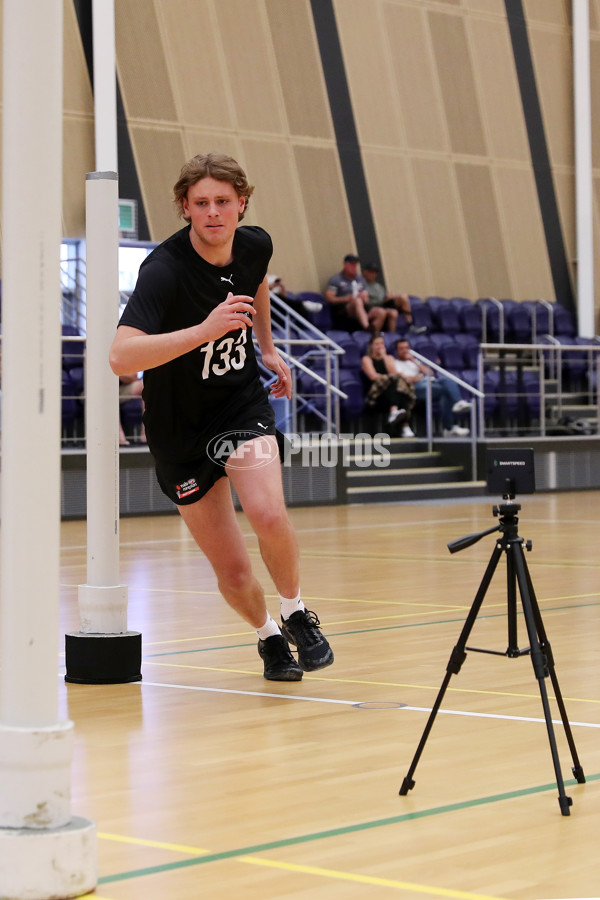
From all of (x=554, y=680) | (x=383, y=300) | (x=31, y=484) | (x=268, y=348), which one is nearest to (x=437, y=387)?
(x=383, y=300)

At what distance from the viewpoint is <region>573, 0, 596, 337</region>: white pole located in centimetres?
2045

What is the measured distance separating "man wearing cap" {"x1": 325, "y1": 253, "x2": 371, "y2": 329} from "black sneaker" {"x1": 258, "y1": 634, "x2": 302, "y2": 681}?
40.2ft

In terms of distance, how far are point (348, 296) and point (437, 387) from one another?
1639mm

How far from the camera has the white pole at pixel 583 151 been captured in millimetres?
20453

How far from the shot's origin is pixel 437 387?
16.1m

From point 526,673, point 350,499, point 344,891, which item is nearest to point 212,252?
point 526,673

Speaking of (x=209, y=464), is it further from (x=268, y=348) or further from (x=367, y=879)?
(x=367, y=879)

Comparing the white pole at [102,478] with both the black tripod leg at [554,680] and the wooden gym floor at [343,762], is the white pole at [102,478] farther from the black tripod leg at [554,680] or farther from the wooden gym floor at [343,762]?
the black tripod leg at [554,680]

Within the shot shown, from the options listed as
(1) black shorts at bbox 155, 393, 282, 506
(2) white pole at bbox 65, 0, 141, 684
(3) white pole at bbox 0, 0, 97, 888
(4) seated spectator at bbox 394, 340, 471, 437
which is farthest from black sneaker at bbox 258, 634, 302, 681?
(4) seated spectator at bbox 394, 340, 471, 437

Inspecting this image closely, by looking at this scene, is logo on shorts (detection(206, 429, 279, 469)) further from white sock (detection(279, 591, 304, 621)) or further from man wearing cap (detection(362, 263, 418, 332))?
man wearing cap (detection(362, 263, 418, 332))

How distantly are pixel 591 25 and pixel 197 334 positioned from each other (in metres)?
18.8

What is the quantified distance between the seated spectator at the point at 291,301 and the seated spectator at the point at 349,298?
1.93 feet

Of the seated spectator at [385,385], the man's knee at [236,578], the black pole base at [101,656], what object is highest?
the seated spectator at [385,385]

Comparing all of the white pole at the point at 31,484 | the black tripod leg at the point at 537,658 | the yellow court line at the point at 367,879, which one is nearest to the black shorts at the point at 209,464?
the black tripod leg at the point at 537,658
